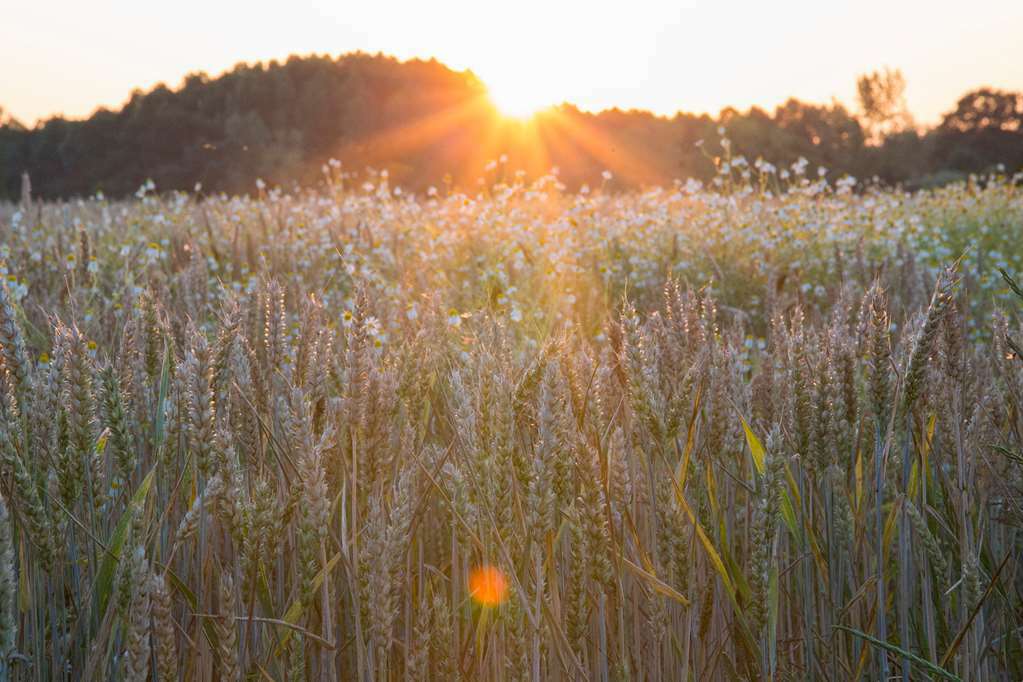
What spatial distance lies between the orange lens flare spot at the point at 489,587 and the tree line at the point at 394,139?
24.8 metres

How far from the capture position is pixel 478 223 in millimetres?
8328

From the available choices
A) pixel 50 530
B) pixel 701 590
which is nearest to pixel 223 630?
pixel 50 530

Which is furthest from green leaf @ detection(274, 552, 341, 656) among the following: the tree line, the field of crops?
the tree line

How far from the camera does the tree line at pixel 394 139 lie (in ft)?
90.1

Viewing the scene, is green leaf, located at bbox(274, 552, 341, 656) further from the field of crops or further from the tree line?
the tree line

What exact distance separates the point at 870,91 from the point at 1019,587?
55.6 meters

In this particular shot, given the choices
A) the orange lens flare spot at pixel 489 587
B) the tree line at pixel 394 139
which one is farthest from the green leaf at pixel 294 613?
the tree line at pixel 394 139

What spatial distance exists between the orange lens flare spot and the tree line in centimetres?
2484

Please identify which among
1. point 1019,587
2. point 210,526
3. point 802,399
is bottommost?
point 1019,587

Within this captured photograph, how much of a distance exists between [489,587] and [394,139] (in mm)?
30652

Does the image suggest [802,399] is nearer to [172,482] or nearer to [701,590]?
[701,590]

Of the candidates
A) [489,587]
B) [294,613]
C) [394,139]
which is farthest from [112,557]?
[394,139]

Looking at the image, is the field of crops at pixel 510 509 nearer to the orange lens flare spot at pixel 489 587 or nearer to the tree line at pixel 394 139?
the orange lens flare spot at pixel 489 587

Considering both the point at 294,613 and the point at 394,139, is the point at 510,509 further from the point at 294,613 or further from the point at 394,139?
the point at 394,139
